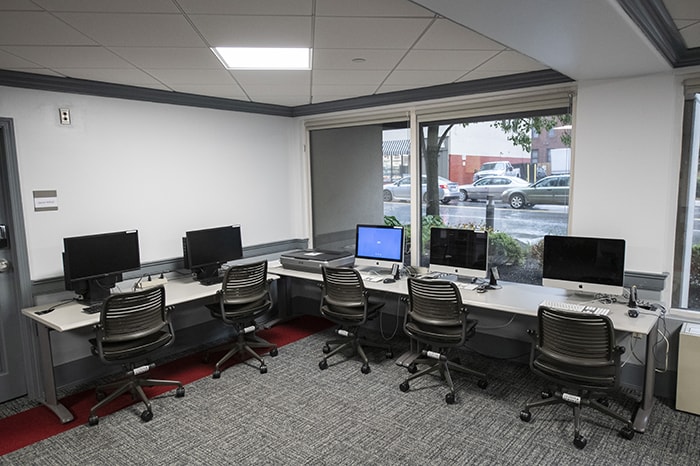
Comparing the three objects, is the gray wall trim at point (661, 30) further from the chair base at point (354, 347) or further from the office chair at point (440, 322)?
the chair base at point (354, 347)

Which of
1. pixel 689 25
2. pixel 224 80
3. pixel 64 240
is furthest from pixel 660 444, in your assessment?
pixel 64 240

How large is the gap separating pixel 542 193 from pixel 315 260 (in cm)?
218

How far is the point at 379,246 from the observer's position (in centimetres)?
445

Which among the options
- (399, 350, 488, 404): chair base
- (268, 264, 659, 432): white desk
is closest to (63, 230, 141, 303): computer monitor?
(268, 264, 659, 432): white desk

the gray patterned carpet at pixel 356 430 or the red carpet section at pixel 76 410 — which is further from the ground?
the red carpet section at pixel 76 410

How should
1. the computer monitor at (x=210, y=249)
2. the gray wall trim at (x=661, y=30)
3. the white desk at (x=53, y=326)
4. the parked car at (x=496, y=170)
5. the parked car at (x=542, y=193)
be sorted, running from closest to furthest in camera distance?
the gray wall trim at (x=661, y=30), the white desk at (x=53, y=326), the parked car at (x=542, y=193), the parked car at (x=496, y=170), the computer monitor at (x=210, y=249)

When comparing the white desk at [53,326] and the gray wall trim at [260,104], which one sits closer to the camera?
the white desk at [53,326]

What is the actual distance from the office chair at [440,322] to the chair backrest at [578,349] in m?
0.58

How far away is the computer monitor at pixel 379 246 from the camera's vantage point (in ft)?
14.2

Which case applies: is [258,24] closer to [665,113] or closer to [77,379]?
[665,113]

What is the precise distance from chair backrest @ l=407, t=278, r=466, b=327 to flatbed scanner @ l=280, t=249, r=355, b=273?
121 cm

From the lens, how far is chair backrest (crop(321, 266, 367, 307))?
379cm

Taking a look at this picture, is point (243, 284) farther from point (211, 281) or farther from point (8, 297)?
point (8, 297)

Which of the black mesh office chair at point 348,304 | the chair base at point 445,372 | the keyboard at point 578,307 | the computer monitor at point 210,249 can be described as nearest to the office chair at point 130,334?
the computer monitor at point 210,249
